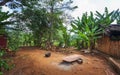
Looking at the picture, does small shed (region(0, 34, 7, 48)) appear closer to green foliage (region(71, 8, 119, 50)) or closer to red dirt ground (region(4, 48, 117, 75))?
red dirt ground (region(4, 48, 117, 75))

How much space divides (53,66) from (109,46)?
358 cm

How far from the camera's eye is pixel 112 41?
39.5 ft

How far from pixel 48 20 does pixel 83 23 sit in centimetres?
221

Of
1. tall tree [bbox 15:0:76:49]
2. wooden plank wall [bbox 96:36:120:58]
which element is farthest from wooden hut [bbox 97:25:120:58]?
tall tree [bbox 15:0:76:49]

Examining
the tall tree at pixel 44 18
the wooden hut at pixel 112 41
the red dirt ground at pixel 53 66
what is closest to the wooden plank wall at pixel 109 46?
the wooden hut at pixel 112 41

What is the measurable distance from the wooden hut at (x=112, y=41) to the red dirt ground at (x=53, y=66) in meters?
0.86

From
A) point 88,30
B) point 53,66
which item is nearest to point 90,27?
point 88,30

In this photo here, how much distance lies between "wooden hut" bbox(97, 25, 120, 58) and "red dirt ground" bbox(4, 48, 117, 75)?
86cm

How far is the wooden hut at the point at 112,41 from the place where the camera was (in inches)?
464

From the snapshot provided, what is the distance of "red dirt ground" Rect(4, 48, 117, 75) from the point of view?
382 inches

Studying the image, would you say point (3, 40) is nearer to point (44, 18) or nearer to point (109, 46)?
point (44, 18)

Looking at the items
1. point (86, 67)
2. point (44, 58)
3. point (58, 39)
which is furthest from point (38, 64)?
point (58, 39)

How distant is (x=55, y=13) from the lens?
1391 centimetres

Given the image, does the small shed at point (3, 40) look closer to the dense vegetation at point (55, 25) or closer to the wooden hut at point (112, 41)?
the dense vegetation at point (55, 25)
